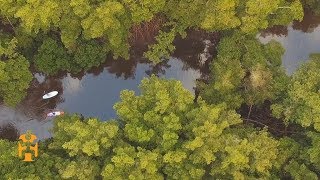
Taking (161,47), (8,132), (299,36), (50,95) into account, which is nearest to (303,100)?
(299,36)

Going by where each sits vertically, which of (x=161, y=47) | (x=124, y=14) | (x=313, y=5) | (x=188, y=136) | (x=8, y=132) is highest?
(x=313, y=5)

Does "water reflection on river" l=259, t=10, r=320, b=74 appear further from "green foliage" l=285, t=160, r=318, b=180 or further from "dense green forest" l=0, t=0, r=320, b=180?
"green foliage" l=285, t=160, r=318, b=180

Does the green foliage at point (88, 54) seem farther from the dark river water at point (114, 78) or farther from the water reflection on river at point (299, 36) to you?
the water reflection on river at point (299, 36)

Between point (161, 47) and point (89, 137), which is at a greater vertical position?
point (161, 47)

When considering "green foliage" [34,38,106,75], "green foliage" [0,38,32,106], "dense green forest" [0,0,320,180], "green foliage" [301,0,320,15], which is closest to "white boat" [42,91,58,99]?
"green foliage" [34,38,106,75]

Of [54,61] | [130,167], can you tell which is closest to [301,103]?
[130,167]

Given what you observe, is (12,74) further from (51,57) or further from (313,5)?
(313,5)
